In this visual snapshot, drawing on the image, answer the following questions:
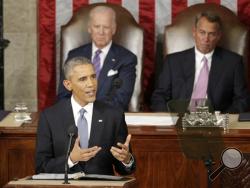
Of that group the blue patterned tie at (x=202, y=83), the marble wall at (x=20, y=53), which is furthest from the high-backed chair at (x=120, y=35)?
the marble wall at (x=20, y=53)

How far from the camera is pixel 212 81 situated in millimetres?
7547

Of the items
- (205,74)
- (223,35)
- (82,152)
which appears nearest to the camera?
(82,152)

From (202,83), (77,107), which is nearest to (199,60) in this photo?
(202,83)

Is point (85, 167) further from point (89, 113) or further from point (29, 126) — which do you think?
point (29, 126)

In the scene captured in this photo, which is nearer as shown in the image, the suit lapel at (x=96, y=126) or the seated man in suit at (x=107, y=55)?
the suit lapel at (x=96, y=126)

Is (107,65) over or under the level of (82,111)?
over

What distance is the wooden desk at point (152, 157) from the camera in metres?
5.95

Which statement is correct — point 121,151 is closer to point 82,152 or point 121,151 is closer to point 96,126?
point 82,152

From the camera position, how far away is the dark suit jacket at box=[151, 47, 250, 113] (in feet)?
24.6

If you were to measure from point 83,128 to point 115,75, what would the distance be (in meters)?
2.42

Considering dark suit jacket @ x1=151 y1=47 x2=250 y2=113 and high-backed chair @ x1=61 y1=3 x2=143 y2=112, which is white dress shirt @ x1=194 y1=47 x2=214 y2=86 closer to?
dark suit jacket @ x1=151 y1=47 x2=250 y2=113

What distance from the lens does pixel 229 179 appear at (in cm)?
546

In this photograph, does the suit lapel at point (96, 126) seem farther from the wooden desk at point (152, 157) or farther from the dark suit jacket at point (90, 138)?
the wooden desk at point (152, 157)

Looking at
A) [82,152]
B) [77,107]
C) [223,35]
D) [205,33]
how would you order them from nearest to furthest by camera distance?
[82,152]
[77,107]
[205,33]
[223,35]
